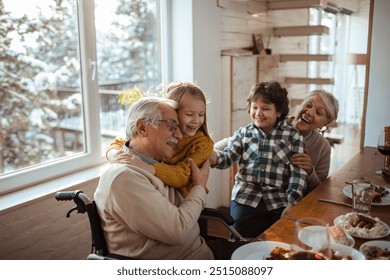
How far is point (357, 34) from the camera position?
6.78 m

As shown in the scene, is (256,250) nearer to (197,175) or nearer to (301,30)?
(197,175)

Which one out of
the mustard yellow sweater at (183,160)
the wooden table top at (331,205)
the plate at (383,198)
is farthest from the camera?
the plate at (383,198)

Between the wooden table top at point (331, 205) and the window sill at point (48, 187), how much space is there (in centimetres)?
121

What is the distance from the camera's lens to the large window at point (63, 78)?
214cm

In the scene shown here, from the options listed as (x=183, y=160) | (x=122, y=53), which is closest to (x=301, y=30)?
(x=122, y=53)

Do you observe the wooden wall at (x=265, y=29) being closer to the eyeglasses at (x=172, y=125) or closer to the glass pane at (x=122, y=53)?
the glass pane at (x=122, y=53)

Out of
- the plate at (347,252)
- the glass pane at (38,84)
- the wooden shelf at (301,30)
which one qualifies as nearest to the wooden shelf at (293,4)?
the wooden shelf at (301,30)

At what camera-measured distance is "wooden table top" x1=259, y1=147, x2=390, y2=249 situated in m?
1.38

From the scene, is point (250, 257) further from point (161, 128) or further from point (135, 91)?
point (135, 91)

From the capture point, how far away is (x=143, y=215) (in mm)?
1288

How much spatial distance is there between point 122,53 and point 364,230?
1.96m
